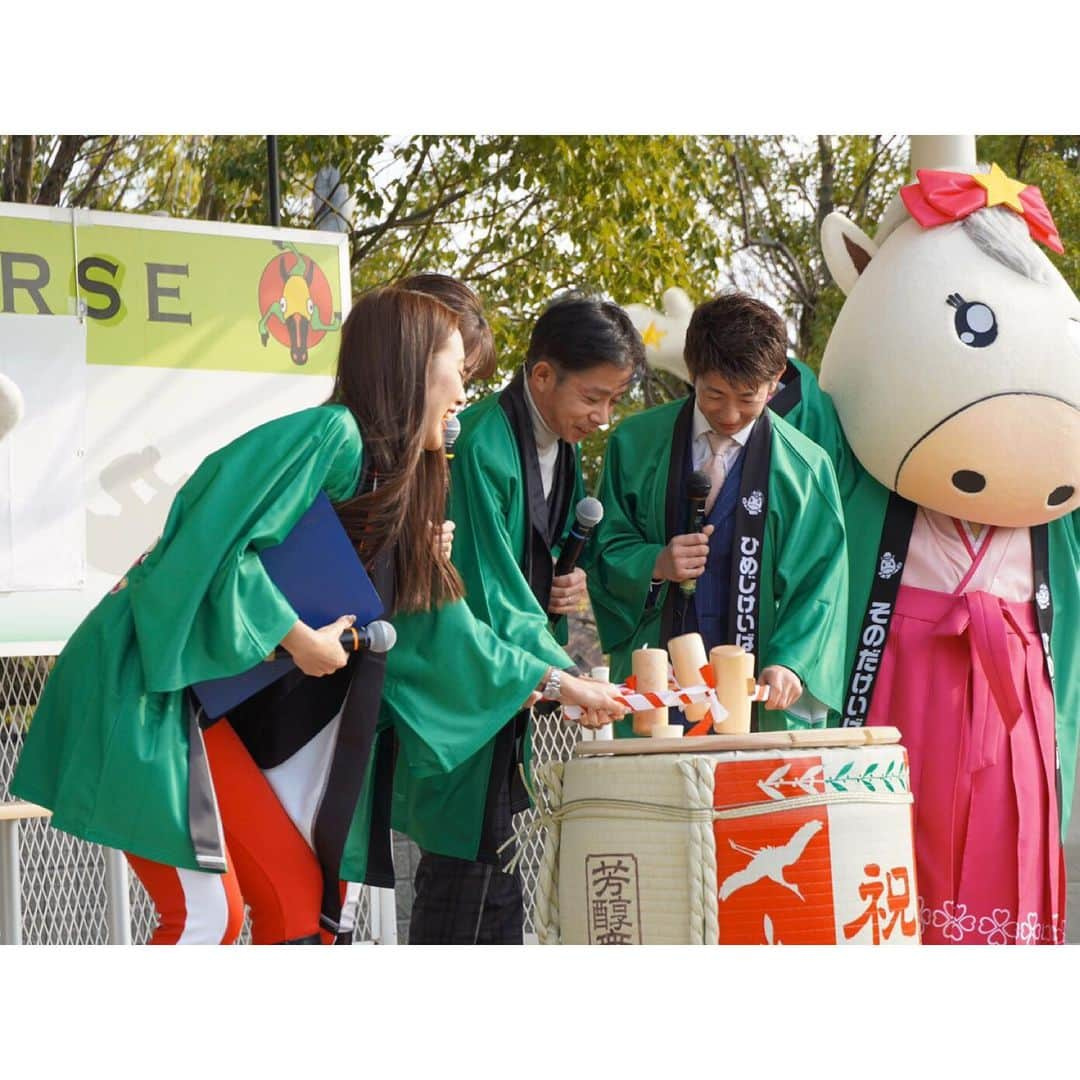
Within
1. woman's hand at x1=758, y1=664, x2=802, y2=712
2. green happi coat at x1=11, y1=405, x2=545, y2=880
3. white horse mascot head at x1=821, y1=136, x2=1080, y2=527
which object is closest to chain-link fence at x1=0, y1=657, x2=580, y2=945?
woman's hand at x1=758, y1=664, x2=802, y2=712

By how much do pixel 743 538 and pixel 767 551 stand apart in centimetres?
6

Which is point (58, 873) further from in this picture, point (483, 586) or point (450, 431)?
point (450, 431)

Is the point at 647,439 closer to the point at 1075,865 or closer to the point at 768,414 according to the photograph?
the point at 768,414

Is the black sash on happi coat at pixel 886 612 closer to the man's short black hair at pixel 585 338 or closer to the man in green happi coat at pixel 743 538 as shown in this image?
the man in green happi coat at pixel 743 538

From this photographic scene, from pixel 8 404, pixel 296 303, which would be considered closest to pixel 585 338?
pixel 8 404

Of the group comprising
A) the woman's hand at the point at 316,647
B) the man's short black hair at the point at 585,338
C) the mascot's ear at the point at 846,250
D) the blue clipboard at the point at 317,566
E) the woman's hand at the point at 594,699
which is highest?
the mascot's ear at the point at 846,250

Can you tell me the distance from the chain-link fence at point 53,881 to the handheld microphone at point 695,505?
1.68 metres

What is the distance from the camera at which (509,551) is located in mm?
3197

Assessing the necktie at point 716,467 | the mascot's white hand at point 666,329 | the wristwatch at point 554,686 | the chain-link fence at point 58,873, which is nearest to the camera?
the wristwatch at point 554,686

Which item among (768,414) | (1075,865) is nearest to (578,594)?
(768,414)

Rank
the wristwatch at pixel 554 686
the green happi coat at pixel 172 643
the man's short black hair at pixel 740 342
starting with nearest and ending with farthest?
the green happi coat at pixel 172 643
the wristwatch at pixel 554 686
the man's short black hair at pixel 740 342

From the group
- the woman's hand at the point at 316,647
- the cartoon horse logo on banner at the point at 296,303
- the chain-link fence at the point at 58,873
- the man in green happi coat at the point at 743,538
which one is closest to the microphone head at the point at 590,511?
the man in green happi coat at the point at 743,538

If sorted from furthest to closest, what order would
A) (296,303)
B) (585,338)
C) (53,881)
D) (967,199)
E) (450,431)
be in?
(296,303)
(53,881)
(967,199)
(585,338)
(450,431)

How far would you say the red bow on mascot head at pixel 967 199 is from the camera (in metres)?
3.79
